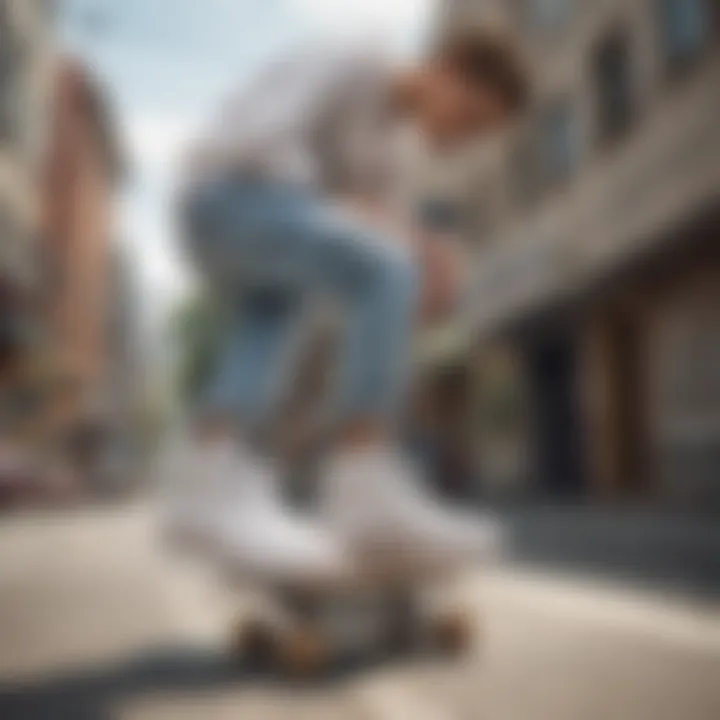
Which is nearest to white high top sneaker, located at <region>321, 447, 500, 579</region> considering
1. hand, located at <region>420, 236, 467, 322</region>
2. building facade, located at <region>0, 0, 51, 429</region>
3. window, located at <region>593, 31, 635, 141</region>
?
hand, located at <region>420, 236, 467, 322</region>

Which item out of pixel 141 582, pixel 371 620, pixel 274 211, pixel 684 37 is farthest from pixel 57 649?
pixel 684 37

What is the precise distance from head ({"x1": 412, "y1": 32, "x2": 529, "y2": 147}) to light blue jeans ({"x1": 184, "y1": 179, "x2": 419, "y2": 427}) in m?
0.10

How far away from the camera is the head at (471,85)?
62 centimetres

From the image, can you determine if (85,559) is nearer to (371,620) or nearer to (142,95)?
(371,620)

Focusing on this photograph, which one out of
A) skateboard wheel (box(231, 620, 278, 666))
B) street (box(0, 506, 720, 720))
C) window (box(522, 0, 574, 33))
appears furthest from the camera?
window (box(522, 0, 574, 33))

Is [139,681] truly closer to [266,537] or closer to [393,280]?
[266,537]

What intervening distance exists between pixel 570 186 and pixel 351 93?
0.65 feet

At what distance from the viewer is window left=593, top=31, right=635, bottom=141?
749mm

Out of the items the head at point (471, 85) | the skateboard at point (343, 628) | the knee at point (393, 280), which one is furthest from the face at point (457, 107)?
the skateboard at point (343, 628)

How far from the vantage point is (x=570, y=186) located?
0.71m

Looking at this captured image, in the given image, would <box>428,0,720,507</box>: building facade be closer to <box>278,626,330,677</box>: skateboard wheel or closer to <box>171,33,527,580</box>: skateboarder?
<box>171,33,527,580</box>: skateboarder

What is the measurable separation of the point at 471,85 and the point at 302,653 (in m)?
0.39

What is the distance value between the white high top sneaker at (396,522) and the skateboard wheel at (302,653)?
0.06 m

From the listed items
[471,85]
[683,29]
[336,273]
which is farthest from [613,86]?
[336,273]
